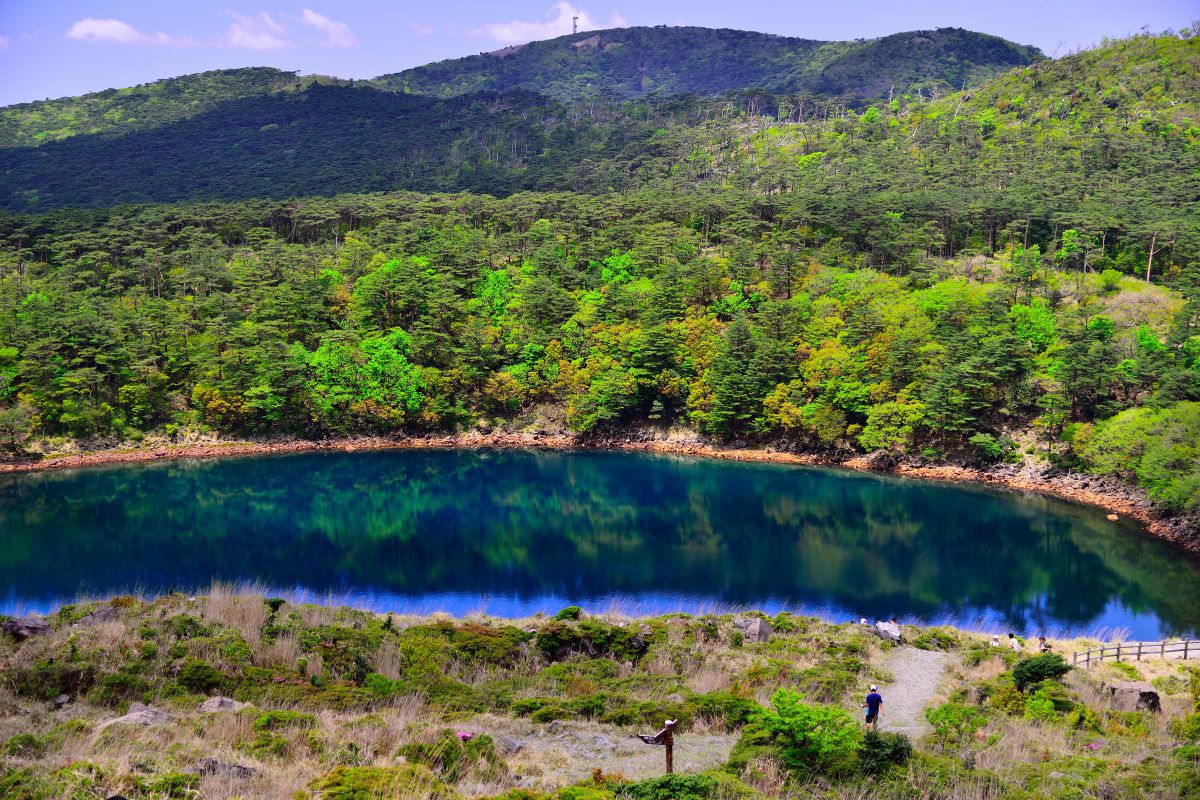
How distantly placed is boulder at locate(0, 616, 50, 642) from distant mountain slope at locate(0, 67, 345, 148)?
14991 centimetres

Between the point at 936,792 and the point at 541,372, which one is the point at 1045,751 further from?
the point at 541,372

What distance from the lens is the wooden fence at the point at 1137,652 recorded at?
24094 mm

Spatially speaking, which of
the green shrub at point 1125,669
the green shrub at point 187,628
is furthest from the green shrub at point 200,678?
the green shrub at point 1125,669

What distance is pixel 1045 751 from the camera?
1478 centimetres

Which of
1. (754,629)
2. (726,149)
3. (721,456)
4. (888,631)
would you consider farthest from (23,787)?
(726,149)

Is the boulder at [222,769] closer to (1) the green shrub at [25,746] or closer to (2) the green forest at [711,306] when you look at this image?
(1) the green shrub at [25,746]

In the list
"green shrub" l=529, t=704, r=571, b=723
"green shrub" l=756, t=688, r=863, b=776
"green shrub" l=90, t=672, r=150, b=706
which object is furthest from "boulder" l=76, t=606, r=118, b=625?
"green shrub" l=756, t=688, r=863, b=776

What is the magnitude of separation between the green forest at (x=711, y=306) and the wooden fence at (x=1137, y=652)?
14.7 m

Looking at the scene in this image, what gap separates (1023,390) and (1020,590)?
70.0ft

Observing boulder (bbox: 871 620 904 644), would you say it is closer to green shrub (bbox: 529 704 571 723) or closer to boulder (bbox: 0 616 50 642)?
green shrub (bbox: 529 704 571 723)

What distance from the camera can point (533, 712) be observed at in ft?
55.9

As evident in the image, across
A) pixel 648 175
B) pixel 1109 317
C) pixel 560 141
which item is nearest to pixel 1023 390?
pixel 1109 317

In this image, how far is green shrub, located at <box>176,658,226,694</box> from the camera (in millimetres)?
17875

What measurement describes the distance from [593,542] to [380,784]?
30329 mm
